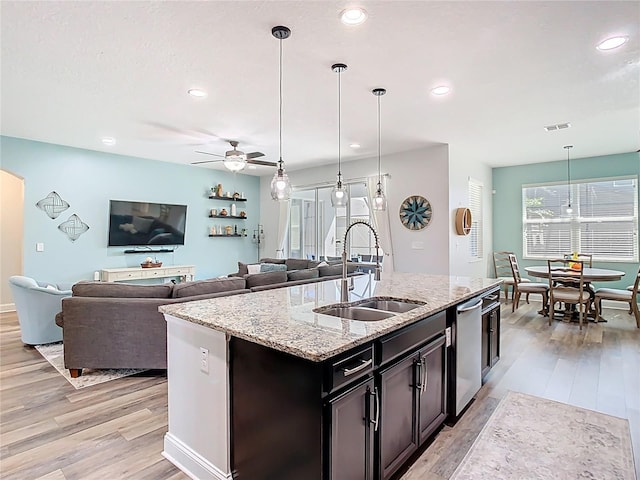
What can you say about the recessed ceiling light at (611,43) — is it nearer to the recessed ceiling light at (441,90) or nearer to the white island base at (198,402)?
the recessed ceiling light at (441,90)

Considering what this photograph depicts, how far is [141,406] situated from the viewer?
289 centimetres

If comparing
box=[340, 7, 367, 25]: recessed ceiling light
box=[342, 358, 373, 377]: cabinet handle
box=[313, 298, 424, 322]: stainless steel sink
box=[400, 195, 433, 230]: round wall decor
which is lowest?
box=[342, 358, 373, 377]: cabinet handle

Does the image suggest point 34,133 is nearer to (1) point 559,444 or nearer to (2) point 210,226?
(2) point 210,226

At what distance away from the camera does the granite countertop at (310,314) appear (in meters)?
1.53

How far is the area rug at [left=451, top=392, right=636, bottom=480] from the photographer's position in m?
1.45

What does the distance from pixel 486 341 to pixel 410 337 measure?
5.14 feet

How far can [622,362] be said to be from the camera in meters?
3.77

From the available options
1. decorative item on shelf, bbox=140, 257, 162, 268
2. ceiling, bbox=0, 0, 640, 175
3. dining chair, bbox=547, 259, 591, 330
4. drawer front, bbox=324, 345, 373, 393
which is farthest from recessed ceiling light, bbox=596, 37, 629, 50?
decorative item on shelf, bbox=140, 257, 162, 268

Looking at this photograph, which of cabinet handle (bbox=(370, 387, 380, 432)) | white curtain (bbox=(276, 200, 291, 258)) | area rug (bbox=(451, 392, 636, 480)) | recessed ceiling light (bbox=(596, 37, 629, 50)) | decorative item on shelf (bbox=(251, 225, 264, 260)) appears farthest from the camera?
decorative item on shelf (bbox=(251, 225, 264, 260))

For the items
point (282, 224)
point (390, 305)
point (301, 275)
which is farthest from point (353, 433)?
point (282, 224)

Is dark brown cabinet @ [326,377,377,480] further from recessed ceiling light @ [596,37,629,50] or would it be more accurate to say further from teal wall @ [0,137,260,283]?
teal wall @ [0,137,260,283]

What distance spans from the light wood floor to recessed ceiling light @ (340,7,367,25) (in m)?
2.86

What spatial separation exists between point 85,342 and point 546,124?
5968 mm

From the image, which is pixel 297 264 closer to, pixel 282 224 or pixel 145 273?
pixel 282 224
